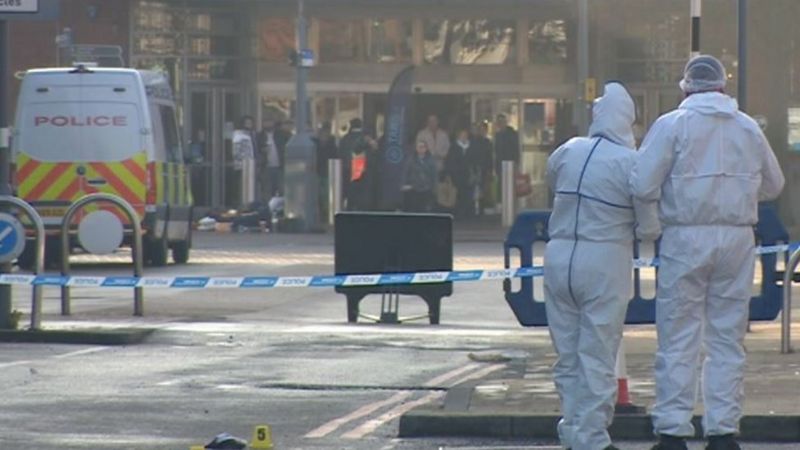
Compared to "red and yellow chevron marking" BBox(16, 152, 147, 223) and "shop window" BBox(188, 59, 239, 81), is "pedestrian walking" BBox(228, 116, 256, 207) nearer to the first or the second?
"shop window" BBox(188, 59, 239, 81)

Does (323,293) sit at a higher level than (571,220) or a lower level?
lower

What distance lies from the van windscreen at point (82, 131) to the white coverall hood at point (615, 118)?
51.8ft

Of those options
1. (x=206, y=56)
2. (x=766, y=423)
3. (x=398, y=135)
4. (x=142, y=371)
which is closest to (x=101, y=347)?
(x=142, y=371)

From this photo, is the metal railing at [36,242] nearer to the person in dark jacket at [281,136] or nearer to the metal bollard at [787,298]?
the metal bollard at [787,298]

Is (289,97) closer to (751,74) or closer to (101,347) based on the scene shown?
(751,74)

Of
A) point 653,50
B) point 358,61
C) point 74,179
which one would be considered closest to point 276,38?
point 358,61

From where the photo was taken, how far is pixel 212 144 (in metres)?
38.7

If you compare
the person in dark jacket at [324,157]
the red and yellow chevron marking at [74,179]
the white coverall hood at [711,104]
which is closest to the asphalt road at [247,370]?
the white coverall hood at [711,104]

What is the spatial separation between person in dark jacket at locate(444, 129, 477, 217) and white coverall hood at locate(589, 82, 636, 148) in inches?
1066

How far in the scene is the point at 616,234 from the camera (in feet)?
30.6

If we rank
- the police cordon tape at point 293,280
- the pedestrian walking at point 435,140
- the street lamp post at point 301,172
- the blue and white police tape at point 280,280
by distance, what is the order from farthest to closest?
the pedestrian walking at point 435,140, the street lamp post at point 301,172, the blue and white police tape at point 280,280, the police cordon tape at point 293,280

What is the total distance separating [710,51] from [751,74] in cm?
101

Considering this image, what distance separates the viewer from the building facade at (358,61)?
1499 inches

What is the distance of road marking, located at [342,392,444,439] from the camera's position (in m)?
10.6
